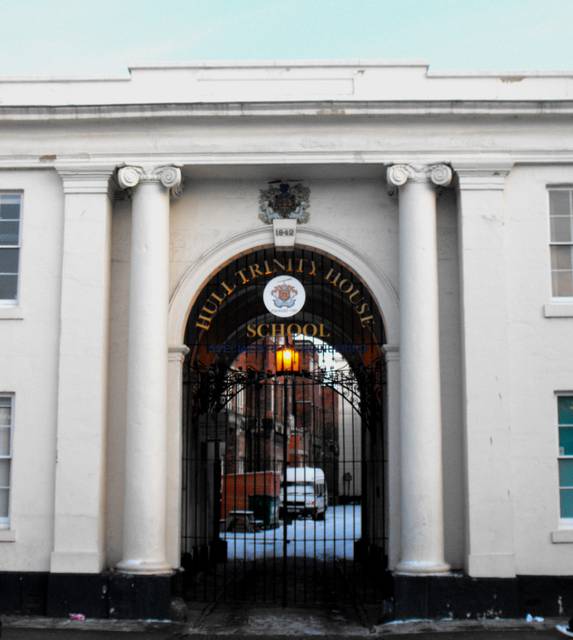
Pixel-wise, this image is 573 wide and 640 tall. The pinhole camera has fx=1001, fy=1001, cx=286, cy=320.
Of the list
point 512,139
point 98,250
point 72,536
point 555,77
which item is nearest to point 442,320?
point 512,139

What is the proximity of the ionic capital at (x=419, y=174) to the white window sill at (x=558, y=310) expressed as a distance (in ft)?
7.68

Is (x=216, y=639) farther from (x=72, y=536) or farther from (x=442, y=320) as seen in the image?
(x=442, y=320)

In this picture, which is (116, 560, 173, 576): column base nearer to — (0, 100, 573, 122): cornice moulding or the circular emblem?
the circular emblem

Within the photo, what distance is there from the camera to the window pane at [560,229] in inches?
590

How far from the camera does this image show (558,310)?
1460 centimetres

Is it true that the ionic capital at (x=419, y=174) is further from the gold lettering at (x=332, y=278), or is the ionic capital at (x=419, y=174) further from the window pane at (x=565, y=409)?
the window pane at (x=565, y=409)

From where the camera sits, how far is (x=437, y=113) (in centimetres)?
1455

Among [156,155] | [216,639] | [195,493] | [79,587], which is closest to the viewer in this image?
[216,639]

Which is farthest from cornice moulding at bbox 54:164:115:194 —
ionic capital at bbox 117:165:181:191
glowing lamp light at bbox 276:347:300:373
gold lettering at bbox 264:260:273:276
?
glowing lamp light at bbox 276:347:300:373

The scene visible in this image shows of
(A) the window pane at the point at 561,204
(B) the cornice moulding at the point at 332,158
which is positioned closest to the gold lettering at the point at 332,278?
(B) the cornice moulding at the point at 332,158

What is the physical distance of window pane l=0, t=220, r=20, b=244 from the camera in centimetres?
1523

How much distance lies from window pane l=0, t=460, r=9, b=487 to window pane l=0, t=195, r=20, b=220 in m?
3.70

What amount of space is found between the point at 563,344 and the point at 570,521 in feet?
8.32

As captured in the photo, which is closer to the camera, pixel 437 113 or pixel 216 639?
pixel 216 639
